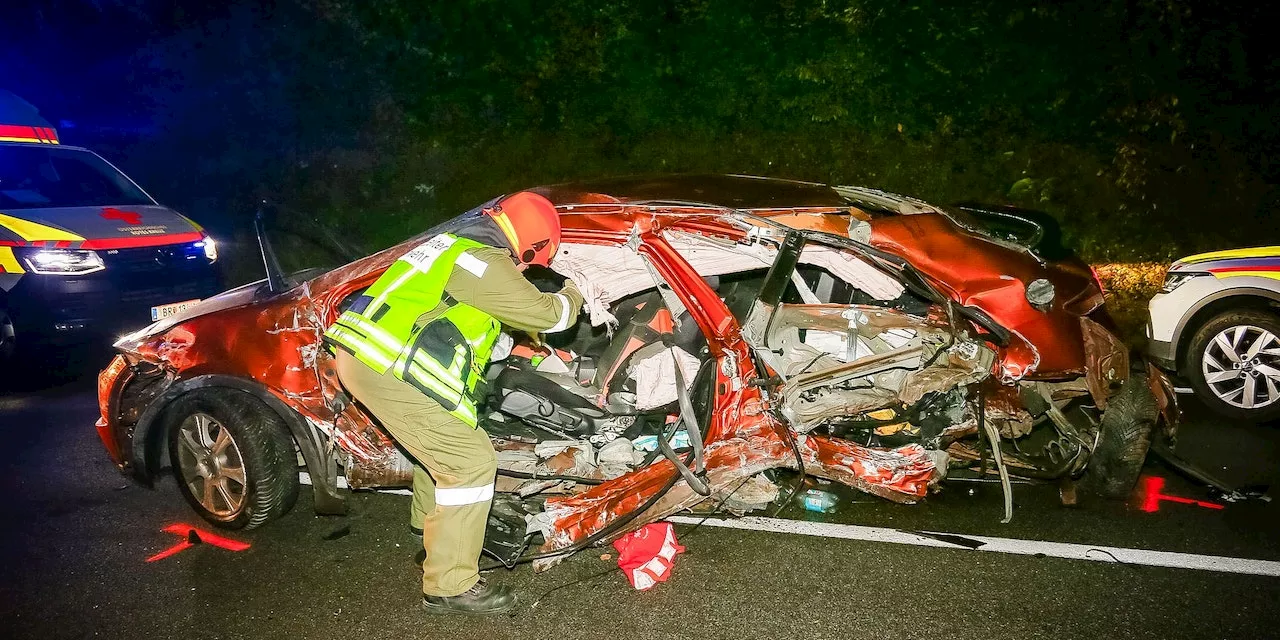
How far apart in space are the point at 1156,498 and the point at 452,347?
3.38 meters

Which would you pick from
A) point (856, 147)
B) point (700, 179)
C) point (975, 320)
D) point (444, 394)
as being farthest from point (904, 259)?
point (856, 147)

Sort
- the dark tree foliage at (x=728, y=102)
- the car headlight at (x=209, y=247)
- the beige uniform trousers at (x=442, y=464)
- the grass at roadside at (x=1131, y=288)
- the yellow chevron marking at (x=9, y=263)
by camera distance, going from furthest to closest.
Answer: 1. the dark tree foliage at (x=728, y=102)
2. the grass at roadside at (x=1131, y=288)
3. the car headlight at (x=209, y=247)
4. the yellow chevron marking at (x=9, y=263)
5. the beige uniform trousers at (x=442, y=464)

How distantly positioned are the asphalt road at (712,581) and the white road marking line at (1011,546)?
0.16ft

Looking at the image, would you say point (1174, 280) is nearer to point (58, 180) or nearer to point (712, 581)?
point (712, 581)

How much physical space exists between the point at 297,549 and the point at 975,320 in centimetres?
315

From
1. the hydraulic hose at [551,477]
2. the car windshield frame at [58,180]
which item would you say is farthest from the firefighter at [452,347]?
the car windshield frame at [58,180]

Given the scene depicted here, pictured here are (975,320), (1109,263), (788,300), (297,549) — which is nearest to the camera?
(975,320)

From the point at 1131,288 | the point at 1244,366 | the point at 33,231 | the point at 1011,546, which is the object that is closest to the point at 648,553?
the point at 1011,546

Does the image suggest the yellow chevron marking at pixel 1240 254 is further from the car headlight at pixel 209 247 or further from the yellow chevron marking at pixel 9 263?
the yellow chevron marking at pixel 9 263

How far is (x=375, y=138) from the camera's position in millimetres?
10250

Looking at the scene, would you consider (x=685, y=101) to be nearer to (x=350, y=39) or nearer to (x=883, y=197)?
(x=350, y=39)

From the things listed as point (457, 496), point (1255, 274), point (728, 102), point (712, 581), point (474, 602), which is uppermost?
point (728, 102)

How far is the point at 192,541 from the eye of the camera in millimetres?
3793

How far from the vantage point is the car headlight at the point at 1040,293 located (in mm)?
3307
